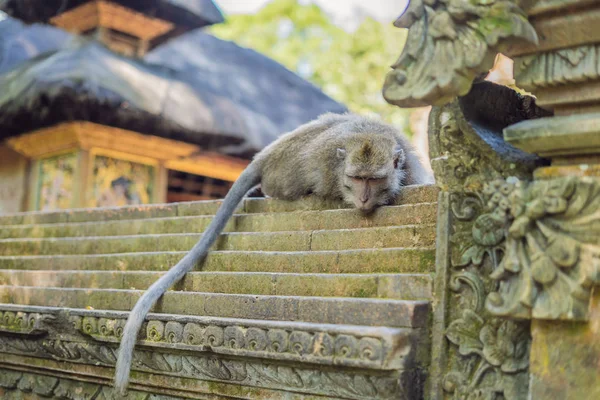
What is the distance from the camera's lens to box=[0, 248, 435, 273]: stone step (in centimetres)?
351

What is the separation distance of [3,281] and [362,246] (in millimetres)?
2870

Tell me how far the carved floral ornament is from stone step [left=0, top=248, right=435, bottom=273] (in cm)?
64

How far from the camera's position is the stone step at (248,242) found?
372 cm

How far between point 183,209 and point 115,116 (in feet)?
10.9

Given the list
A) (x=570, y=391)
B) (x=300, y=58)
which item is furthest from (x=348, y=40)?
(x=570, y=391)

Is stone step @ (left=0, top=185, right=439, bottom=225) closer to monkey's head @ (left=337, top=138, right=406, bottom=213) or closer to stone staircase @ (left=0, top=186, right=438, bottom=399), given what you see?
stone staircase @ (left=0, top=186, right=438, bottom=399)

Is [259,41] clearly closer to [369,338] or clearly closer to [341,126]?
[341,126]

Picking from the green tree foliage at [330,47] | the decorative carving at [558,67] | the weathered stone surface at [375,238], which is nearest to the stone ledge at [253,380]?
the weathered stone surface at [375,238]

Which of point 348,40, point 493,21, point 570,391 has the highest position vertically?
point 348,40

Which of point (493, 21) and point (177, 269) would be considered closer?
point (493, 21)

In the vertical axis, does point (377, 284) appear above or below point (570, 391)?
above

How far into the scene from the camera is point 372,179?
4.34 metres

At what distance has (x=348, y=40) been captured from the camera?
65.2 feet

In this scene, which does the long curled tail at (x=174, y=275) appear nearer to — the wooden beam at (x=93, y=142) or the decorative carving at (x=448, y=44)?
the decorative carving at (x=448, y=44)
